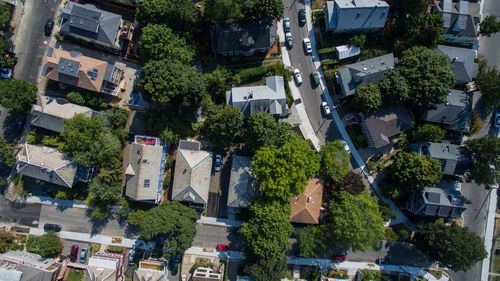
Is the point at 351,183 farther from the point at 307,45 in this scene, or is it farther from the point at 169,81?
the point at 169,81

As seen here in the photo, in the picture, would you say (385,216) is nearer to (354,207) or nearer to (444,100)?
(354,207)

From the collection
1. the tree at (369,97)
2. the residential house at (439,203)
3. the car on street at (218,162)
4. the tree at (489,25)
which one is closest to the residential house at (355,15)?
the tree at (369,97)

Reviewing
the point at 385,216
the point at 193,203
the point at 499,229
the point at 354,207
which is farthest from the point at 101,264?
the point at 499,229

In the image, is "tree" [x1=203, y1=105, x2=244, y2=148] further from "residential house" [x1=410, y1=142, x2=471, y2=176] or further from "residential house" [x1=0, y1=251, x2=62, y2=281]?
"residential house" [x1=0, y1=251, x2=62, y2=281]

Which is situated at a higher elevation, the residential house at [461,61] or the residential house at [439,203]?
the residential house at [461,61]

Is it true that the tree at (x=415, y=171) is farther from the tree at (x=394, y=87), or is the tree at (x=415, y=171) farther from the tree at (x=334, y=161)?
the tree at (x=334, y=161)

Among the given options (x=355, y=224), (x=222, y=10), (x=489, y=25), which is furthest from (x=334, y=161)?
(x=489, y=25)
